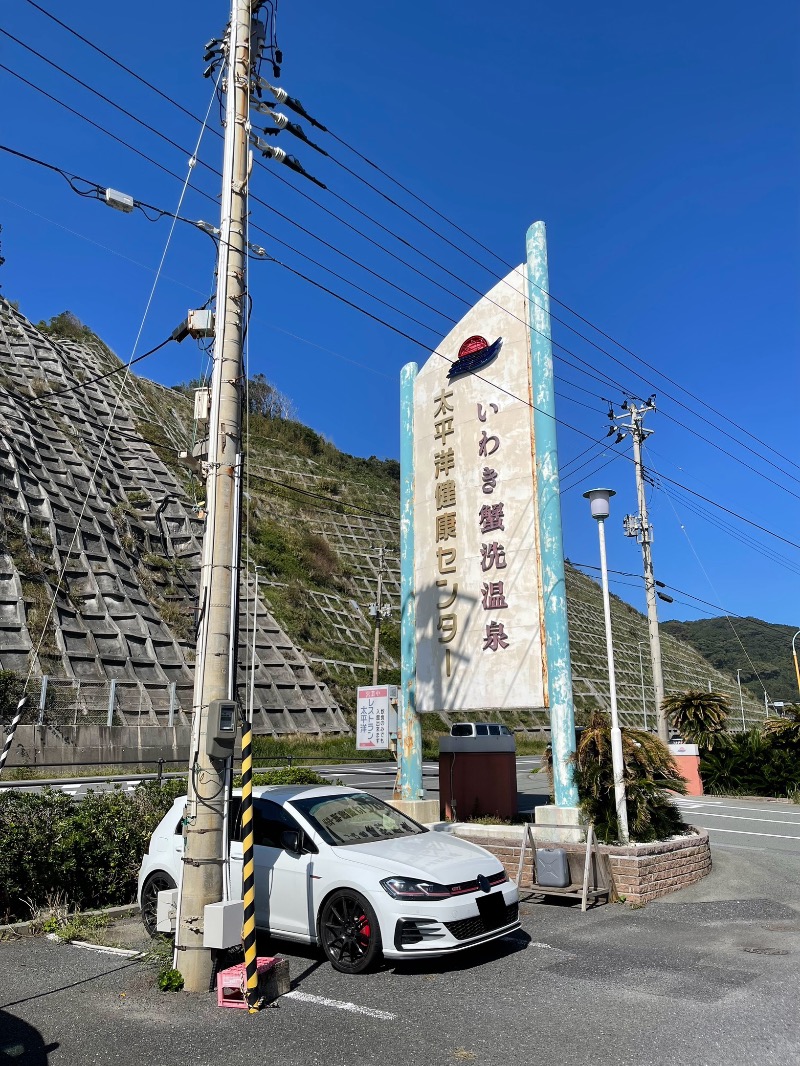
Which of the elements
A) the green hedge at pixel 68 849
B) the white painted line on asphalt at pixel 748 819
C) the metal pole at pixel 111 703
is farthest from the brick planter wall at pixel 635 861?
the metal pole at pixel 111 703

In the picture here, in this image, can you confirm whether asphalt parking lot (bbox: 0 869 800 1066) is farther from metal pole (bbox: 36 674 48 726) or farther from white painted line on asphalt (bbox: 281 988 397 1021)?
metal pole (bbox: 36 674 48 726)

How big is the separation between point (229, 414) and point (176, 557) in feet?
124

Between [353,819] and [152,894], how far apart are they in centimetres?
232

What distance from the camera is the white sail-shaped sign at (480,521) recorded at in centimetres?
1230

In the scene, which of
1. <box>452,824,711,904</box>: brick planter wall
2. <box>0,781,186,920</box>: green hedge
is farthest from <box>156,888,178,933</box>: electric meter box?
<box>452,824,711,904</box>: brick planter wall

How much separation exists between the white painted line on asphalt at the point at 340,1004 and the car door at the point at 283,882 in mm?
882

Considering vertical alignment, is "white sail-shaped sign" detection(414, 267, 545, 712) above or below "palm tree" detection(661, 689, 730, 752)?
above

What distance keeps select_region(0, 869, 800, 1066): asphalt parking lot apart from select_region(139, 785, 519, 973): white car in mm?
321

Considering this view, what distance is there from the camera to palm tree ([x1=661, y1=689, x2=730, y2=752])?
2472 centimetres

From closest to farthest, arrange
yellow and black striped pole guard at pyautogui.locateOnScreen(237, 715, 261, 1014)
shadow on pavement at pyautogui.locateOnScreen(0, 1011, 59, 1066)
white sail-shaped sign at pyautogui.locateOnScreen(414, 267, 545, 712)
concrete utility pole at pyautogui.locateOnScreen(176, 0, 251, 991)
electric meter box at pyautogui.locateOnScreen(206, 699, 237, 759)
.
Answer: shadow on pavement at pyautogui.locateOnScreen(0, 1011, 59, 1066), yellow and black striped pole guard at pyautogui.locateOnScreen(237, 715, 261, 1014), concrete utility pole at pyautogui.locateOnScreen(176, 0, 251, 991), electric meter box at pyautogui.locateOnScreen(206, 699, 237, 759), white sail-shaped sign at pyautogui.locateOnScreen(414, 267, 545, 712)

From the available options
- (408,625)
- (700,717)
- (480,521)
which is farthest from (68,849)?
(700,717)

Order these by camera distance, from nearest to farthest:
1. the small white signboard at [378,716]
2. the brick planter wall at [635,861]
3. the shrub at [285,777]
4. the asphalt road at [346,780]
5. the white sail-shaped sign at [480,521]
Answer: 1. the brick planter wall at [635,861]
2. the white sail-shaped sign at [480,521]
3. the shrub at [285,777]
4. the small white signboard at [378,716]
5. the asphalt road at [346,780]

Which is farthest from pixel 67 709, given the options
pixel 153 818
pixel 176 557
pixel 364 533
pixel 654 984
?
pixel 364 533

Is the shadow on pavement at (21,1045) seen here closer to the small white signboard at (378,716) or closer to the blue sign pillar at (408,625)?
the blue sign pillar at (408,625)
